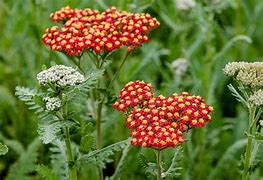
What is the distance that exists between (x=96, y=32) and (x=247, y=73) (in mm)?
1000

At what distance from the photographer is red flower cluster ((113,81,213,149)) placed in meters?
3.05

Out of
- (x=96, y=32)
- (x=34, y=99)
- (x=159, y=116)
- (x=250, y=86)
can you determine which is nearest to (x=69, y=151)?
(x=34, y=99)

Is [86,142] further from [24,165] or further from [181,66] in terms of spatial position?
[181,66]

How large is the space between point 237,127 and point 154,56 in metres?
1.06

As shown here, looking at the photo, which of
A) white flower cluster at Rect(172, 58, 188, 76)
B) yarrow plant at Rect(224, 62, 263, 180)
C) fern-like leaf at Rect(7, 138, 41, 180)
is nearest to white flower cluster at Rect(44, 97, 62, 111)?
yarrow plant at Rect(224, 62, 263, 180)

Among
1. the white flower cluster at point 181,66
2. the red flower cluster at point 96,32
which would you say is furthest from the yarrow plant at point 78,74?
the white flower cluster at point 181,66

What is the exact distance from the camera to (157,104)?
3346 millimetres

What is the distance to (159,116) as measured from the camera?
10.6 ft

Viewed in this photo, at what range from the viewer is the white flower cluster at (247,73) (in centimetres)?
335

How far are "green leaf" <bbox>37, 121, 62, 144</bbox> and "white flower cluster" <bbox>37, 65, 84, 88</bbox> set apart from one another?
0.22 metres

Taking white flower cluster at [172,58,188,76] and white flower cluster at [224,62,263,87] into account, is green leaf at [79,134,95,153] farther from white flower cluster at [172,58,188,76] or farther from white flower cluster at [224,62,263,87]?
white flower cluster at [172,58,188,76]

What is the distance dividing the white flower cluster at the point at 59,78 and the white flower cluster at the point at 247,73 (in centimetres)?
91

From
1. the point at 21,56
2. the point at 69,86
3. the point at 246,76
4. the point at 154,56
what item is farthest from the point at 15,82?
the point at 246,76

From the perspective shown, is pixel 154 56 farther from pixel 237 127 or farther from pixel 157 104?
pixel 157 104
